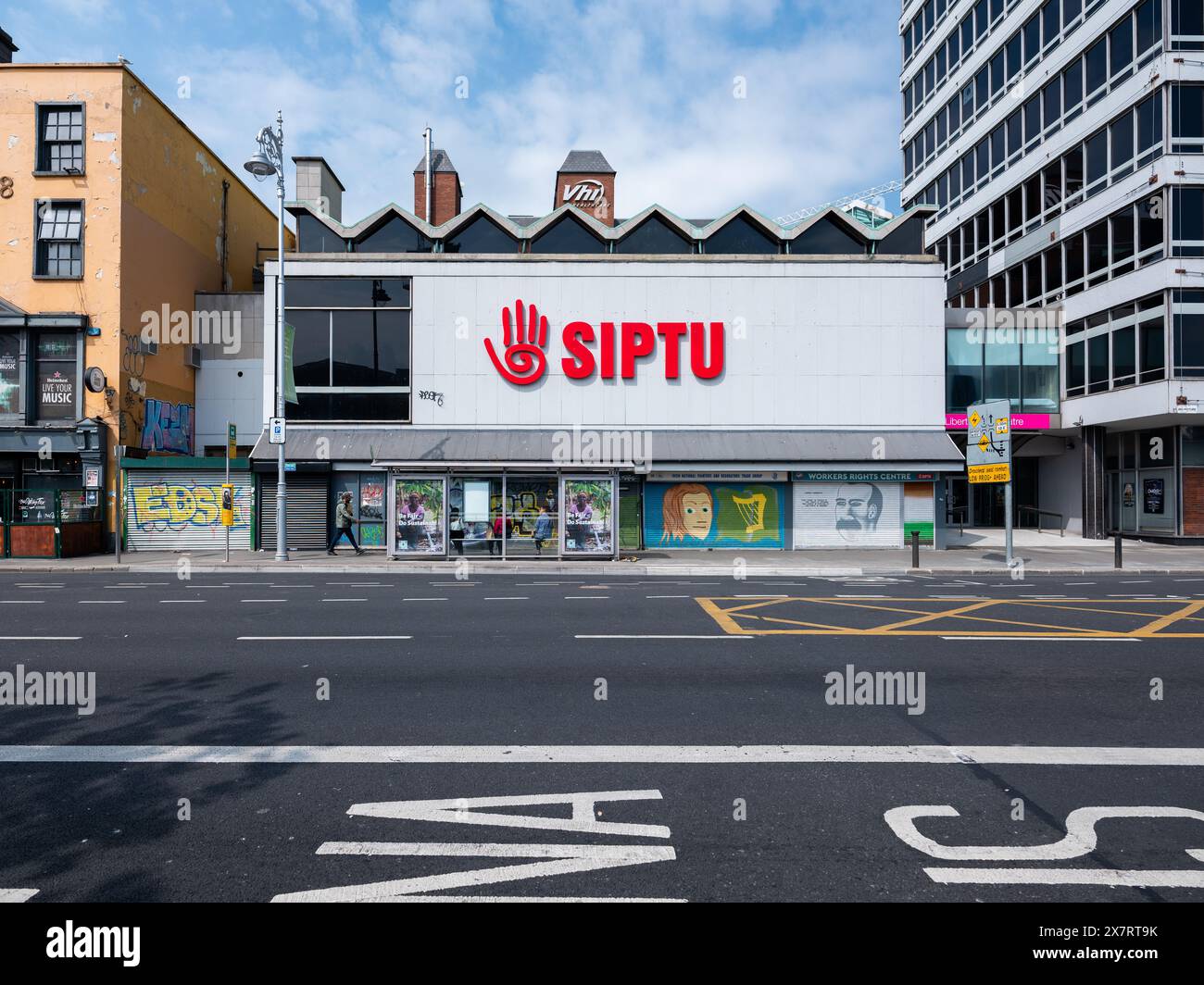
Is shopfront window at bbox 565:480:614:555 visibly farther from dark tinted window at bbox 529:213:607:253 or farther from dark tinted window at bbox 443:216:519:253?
dark tinted window at bbox 443:216:519:253

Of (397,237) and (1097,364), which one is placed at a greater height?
(397,237)

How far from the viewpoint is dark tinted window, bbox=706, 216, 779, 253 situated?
25.0m

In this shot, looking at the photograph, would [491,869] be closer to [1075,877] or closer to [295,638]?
[1075,877]

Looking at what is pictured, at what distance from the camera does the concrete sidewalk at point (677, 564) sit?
18.1m

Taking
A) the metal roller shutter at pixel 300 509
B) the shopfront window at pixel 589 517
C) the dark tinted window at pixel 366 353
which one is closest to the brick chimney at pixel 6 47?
the dark tinted window at pixel 366 353

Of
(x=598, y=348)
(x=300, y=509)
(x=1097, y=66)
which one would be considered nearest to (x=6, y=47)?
(x=300, y=509)

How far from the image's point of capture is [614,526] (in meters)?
19.9

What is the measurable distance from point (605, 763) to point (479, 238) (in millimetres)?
23204

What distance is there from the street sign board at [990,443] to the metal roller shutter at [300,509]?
1955cm

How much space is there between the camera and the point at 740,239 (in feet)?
82.4
